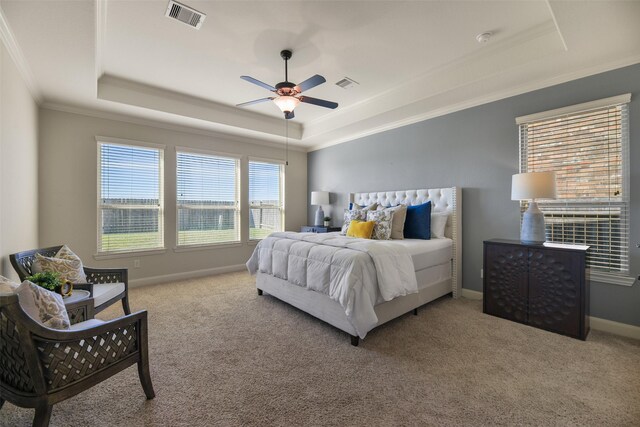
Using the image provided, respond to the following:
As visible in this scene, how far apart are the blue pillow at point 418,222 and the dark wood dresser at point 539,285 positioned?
0.75m

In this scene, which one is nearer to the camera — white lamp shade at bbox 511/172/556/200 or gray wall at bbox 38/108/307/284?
white lamp shade at bbox 511/172/556/200

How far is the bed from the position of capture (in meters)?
2.45

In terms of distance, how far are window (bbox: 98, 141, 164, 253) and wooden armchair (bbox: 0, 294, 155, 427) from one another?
3.01 metres

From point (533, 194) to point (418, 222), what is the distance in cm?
129

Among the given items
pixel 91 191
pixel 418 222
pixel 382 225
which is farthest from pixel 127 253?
pixel 418 222

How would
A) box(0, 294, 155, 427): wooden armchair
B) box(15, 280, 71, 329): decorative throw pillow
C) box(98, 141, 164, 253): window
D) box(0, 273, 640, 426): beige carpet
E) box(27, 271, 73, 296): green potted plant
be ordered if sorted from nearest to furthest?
box(0, 294, 155, 427): wooden armchair < box(15, 280, 71, 329): decorative throw pillow < box(0, 273, 640, 426): beige carpet < box(27, 271, 73, 296): green potted plant < box(98, 141, 164, 253): window

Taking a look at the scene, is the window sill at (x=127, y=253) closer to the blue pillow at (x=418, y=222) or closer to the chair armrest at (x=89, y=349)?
the chair armrest at (x=89, y=349)

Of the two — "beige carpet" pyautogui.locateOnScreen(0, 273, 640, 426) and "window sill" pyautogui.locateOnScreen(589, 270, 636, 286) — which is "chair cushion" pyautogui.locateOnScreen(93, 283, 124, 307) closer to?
"beige carpet" pyautogui.locateOnScreen(0, 273, 640, 426)

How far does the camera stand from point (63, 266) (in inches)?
101

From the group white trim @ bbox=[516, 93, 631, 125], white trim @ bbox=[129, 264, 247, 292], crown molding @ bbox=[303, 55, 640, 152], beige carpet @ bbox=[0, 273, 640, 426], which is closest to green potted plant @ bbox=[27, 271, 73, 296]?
beige carpet @ bbox=[0, 273, 640, 426]

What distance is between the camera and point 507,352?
233 centimetres

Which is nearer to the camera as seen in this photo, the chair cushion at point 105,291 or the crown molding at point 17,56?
the crown molding at point 17,56

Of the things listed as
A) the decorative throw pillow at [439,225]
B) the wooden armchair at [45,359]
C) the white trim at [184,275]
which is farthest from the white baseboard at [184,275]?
the decorative throw pillow at [439,225]

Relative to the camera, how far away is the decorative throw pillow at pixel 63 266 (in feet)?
8.16
